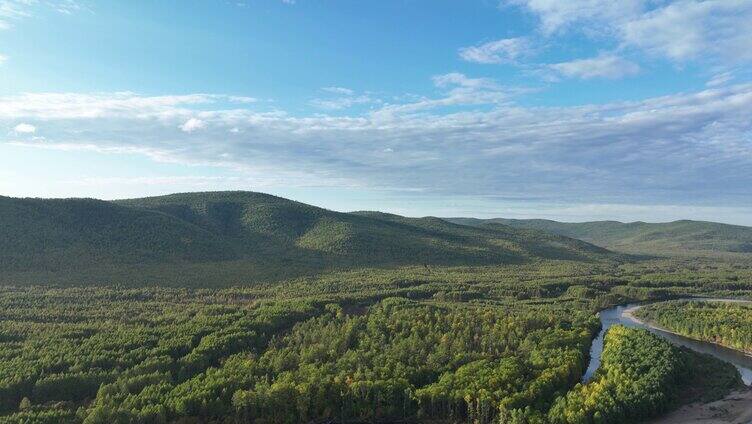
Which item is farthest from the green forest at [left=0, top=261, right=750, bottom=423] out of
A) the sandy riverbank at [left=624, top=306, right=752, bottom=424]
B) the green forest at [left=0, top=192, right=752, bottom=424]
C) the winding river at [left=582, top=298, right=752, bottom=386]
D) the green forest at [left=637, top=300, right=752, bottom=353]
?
the green forest at [left=637, top=300, right=752, bottom=353]

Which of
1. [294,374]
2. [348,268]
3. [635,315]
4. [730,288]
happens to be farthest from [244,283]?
[730,288]

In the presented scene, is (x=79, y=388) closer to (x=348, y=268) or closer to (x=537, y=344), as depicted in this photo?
(x=537, y=344)

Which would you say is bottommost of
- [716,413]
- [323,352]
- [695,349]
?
[716,413]

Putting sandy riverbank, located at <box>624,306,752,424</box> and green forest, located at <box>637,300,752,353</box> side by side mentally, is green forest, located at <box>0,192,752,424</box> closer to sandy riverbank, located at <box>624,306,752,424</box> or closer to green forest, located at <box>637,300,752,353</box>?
green forest, located at <box>637,300,752,353</box>

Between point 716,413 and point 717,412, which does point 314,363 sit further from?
point 717,412

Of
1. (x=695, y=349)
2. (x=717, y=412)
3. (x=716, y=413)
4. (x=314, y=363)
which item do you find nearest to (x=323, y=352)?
(x=314, y=363)

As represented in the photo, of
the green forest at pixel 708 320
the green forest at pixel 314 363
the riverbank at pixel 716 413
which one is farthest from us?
the green forest at pixel 708 320

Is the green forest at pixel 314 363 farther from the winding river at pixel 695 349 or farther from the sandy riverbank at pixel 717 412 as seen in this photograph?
the winding river at pixel 695 349

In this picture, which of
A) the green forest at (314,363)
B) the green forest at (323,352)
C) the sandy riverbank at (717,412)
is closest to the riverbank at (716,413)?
the sandy riverbank at (717,412)
